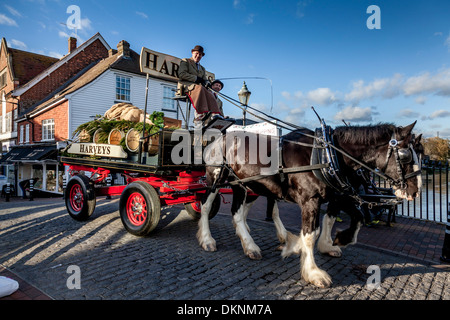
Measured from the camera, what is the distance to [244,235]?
4.34 m

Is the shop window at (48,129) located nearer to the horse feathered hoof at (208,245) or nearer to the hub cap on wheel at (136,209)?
the hub cap on wheel at (136,209)

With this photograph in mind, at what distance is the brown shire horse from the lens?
2896 millimetres

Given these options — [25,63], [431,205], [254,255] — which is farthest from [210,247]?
[25,63]

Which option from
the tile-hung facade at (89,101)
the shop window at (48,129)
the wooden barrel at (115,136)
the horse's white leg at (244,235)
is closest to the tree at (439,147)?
the tile-hung facade at (89,101)

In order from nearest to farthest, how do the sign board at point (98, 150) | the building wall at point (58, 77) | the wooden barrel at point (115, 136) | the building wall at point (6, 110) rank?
the sign board at point (98, 150)
the wooden barrel at point (115, 136)
the building wall at point (58, 77)
the building wall at point (6, 110)

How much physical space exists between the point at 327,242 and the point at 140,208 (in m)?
3.28

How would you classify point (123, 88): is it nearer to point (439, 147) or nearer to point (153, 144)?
point (153, 144)

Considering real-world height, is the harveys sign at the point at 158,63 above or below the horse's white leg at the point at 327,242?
above

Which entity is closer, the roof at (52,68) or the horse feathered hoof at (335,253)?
the horse feathered hoof at (335,253)

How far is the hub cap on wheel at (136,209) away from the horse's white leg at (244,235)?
1670 mm

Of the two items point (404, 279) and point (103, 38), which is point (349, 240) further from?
point (103, 38)

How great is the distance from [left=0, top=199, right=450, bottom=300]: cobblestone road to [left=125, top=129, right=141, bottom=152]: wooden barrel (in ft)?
5.47

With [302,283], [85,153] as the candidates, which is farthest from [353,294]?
[85,153]

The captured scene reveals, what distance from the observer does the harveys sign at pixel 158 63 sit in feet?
14.9
